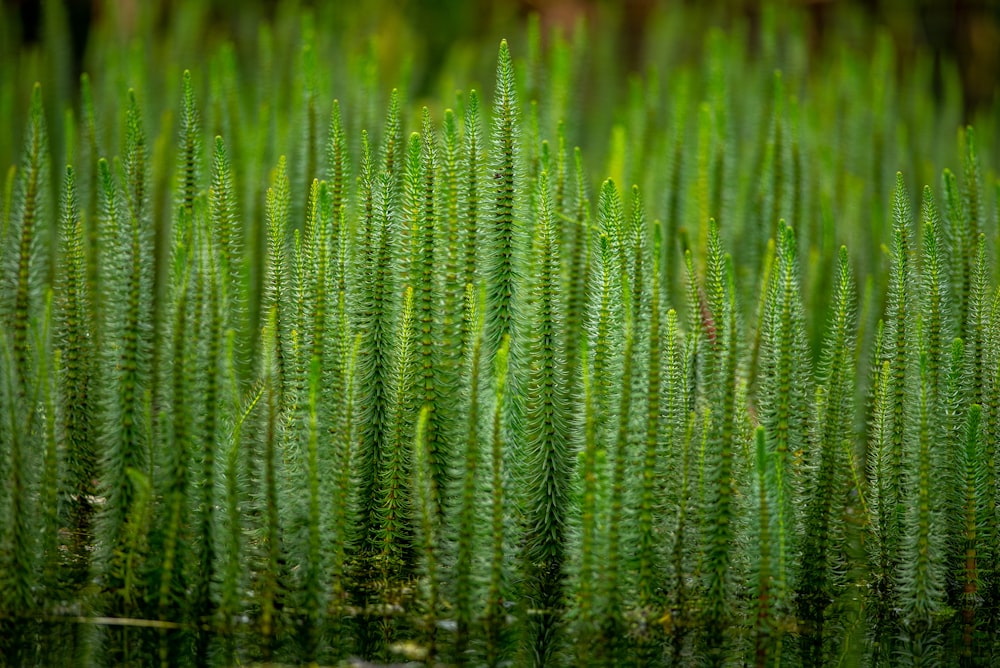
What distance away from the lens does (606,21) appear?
3697mm

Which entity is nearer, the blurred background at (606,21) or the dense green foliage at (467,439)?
the dense green foliage at (467,439)

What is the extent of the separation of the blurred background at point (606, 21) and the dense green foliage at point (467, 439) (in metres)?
1.74

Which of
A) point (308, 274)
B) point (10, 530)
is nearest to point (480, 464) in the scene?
point (308, 274)

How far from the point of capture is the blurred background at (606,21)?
143 inches

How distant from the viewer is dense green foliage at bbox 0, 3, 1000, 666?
150 centimetres

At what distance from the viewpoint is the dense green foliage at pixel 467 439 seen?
1.50m

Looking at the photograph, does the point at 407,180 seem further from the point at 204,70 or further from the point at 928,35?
the point at 928,35

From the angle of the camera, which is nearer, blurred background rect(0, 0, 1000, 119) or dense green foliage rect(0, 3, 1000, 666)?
dense green foliage rect(0, 3, 1000, 666)

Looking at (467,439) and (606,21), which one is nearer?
(467,439)

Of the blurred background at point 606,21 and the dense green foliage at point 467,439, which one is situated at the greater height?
the blurred background at point 606,21

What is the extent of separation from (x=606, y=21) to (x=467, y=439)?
8.02 feet

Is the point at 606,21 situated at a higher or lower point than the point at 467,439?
higher

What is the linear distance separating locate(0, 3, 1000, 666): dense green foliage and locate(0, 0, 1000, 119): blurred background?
1745mm

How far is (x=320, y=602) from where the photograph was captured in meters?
1.52
